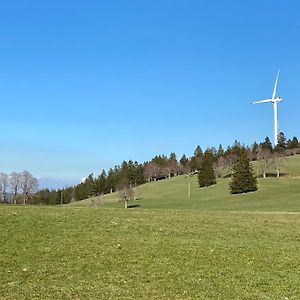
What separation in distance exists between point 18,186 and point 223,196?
85.6 meters

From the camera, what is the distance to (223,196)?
442ft

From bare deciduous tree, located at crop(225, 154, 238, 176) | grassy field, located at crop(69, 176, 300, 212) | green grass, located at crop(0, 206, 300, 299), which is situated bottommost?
green grass, located at crop(0, 206, 300, 299)

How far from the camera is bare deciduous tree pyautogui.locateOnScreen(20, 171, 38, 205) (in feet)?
589

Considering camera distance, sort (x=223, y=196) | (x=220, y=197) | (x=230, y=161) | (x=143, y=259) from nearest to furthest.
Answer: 1. (x=143, y=259)
2. (x=220, y=197)
3. (x=223, y=196)
4. (x=230, y=161)

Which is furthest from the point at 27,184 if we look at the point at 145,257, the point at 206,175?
the point at 145,257

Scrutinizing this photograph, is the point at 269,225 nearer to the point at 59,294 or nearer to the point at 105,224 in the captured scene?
the point at 105,224

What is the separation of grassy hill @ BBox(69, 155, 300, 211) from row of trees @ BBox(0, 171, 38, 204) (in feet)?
99.5

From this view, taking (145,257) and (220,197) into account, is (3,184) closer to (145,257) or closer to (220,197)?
(220,197)

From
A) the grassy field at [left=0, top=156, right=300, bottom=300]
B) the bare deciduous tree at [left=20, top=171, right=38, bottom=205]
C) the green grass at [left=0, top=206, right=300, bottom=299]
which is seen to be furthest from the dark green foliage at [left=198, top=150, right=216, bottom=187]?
the green grass at [left=0, top=206, right=300, bottom=299]

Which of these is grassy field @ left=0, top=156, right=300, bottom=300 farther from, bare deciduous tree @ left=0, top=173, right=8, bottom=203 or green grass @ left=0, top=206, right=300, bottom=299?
bare deciduous tree @ left=0, top=173, right=8, bottom=203

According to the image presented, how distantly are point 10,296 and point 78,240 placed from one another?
8978mm

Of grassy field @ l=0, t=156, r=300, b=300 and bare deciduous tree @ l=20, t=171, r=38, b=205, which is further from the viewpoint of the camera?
bare deciduous tree @ l=20, t=171, r=38, b=205

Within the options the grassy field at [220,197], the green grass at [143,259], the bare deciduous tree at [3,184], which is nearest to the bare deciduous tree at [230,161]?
the grassy field at [220,197]

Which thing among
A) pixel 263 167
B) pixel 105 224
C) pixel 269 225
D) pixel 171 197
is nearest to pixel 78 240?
pixel 105 224
